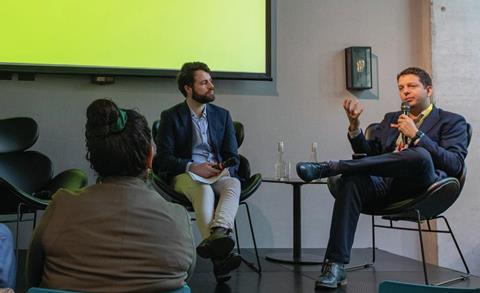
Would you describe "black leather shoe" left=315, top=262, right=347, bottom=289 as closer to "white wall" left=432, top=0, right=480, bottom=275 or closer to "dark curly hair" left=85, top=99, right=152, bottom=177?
"dark curly hair" left=85, top=99, right=152, bottom=177

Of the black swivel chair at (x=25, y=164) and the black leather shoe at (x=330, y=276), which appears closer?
the black leather shoe at (x=330, y=276)

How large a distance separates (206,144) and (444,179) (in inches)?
54.0

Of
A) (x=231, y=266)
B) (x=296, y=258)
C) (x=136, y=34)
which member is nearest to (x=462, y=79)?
(x=296, y=258)

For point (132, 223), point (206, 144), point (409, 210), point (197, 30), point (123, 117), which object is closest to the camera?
point (132, 223)

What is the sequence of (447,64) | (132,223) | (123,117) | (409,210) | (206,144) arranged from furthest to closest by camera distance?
(447,64) → (206,144) → (409,210) → (123,117) → (132,223)

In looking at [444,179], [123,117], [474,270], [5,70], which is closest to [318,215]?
[474,270]

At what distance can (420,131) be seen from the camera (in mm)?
2775

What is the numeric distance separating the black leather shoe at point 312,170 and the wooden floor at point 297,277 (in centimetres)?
56

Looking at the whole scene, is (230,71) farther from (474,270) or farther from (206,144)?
(474,270)

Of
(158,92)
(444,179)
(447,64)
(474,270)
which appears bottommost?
(474,270)

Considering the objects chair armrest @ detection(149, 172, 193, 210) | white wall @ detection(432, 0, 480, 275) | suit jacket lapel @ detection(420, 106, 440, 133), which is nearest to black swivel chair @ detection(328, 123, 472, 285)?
suit jacket lapel @ detection(420, 106, 440, 133)

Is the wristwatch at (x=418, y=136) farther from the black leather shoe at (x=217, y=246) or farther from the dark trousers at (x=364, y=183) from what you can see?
the black leather shoe at (x=217, y=246)

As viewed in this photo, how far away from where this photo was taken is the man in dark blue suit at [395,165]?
2520mm

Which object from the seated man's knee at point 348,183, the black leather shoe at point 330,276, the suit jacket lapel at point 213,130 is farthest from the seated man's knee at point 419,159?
the suit jacket lapel at point 213,130
